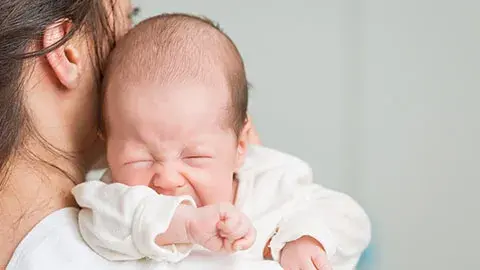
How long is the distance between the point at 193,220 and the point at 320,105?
40.8 inches

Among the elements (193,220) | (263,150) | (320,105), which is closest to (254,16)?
(320,105)

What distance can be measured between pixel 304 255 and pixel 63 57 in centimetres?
33

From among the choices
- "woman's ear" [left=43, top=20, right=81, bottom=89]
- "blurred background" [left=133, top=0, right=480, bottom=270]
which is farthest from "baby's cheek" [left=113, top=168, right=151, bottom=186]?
"blurred background" [left=133, top=0, right=480, bottom=270]

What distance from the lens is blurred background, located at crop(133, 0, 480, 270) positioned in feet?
5.28

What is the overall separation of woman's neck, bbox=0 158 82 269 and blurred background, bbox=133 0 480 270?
2.69ft

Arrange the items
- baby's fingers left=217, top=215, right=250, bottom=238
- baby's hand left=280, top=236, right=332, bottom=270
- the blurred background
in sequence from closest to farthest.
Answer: baby's fingers left=217, top=215, right=250, bottom=238 < baby's hand left=280, top=236, right=332, bottom=270 < the blurred background

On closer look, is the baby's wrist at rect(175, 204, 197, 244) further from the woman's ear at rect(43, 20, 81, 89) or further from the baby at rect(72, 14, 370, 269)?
the woman's ear at rect(43, 20, 81, 89)

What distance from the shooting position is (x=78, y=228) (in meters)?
0.90

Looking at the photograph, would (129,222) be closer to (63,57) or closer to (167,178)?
(167,178)

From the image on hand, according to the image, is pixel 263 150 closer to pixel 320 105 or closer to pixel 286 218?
pixel 286 218

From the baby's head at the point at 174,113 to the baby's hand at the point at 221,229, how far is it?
78 mm

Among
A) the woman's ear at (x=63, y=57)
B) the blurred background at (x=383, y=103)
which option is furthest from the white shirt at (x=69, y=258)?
the blurred background at (x=383, y=103)

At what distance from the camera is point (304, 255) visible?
93 centimetres

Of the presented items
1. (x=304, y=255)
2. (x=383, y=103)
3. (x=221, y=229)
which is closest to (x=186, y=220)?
(x=221, y=229)
